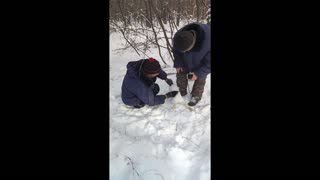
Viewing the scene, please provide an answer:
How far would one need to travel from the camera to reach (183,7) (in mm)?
3457

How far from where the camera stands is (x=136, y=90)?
8.59 ft

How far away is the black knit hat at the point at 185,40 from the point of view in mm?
2338

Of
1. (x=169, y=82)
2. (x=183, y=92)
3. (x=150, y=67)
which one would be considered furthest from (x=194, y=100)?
(x=150, y=67)

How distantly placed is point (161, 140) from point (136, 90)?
1.84 ft

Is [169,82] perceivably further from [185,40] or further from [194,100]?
[185,40]

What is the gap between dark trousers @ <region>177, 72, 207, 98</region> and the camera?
275 cm

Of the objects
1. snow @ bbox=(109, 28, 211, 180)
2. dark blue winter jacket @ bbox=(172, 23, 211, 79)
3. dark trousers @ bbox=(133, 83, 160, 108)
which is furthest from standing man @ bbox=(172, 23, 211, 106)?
dark trousers @ bbox=(133, 83, 160, 108)

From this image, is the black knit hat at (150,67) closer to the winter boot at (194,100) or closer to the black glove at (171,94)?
the black glove at (171,94)

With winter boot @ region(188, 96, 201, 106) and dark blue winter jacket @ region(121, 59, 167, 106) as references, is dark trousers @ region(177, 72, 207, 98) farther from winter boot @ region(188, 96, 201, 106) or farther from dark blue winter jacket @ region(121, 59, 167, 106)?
dark blue winter jacket @ region(121, 59, 167, 106)

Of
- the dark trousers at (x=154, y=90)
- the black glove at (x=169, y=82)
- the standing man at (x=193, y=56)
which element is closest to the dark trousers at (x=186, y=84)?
the standing man at (x=193, y=56)

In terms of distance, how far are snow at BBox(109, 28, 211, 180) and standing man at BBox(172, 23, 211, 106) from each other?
110mm
